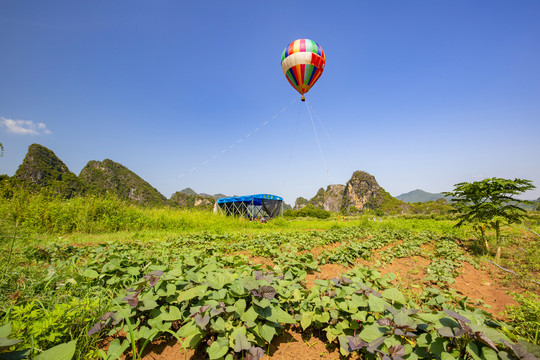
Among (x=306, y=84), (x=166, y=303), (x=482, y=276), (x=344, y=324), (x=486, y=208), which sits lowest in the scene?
(x=482, y=276)

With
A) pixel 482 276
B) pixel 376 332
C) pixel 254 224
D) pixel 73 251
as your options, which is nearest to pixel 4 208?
pixel 73 251

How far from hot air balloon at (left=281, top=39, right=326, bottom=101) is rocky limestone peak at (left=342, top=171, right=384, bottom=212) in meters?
72.5

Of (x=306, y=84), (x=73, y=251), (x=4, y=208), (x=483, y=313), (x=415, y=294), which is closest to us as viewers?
(x=483, y=313)

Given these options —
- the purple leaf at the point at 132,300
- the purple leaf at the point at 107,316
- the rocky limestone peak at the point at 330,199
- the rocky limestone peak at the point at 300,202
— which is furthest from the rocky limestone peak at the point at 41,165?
the rocky limestone peak at the point at 330,199

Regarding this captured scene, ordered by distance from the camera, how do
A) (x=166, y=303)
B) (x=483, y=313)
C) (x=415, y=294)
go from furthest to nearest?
(x=415, y=294) < (x=166, y=303) < (x=483, y=313)

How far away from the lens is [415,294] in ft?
9.52

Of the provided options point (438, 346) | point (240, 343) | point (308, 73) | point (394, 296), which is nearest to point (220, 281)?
point (240, 343)

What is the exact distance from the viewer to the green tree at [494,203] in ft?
18.5

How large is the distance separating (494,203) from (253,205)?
17490mm

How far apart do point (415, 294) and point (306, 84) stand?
12497mm

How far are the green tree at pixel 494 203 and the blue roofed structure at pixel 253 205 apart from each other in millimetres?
15249

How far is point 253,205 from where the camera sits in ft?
70.4

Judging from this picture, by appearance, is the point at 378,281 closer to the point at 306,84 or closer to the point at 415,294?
the point at 415,294

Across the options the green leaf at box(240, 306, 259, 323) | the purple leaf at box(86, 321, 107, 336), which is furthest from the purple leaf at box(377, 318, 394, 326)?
the purple leaf at box(86, 321, 107, 336)
